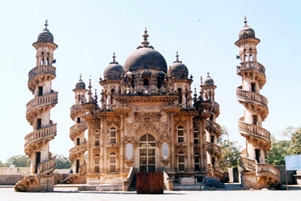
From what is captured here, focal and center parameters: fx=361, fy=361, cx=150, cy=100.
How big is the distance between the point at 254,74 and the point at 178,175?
10.5m

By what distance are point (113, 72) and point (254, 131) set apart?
1560 cm

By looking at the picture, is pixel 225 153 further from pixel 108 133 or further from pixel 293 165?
pixel 293 165

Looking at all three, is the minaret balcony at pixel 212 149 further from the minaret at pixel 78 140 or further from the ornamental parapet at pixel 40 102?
the ornamental parapet at pixel 40 102

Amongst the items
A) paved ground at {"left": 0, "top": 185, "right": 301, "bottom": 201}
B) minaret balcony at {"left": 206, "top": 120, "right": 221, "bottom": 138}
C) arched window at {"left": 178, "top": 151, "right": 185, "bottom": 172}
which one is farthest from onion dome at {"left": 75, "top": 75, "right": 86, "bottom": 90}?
paved ground at {"left": 0, "top": 185, "right": 301, "bottom": 201}

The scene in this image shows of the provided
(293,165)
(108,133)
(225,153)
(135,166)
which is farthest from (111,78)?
(225,153)

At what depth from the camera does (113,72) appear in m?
36.4

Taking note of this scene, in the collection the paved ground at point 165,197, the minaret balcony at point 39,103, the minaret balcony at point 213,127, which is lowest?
the paved ground at point 165,197

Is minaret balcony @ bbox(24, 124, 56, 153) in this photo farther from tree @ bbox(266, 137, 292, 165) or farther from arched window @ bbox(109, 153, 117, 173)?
tree @ bbox(266, 137, 292, 165)

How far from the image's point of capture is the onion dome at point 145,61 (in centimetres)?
3503

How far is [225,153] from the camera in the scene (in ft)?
186

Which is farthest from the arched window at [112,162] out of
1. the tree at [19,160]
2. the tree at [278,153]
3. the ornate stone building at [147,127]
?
the tree at [19,160]

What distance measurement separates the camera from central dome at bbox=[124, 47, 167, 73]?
35062 millimetres

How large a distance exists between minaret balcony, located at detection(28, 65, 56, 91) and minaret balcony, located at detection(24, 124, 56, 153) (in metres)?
4.02

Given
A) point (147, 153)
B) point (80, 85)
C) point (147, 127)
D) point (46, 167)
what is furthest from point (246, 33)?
point (80, 85)
